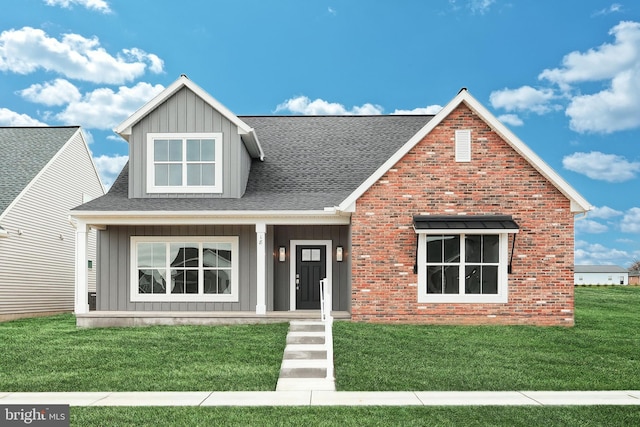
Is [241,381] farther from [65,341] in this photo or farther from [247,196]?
[247,196]

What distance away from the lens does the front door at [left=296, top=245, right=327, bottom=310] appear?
632 inches

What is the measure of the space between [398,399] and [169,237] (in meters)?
9.46

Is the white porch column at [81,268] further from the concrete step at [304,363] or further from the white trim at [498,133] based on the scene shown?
the concrete step at [304,363]

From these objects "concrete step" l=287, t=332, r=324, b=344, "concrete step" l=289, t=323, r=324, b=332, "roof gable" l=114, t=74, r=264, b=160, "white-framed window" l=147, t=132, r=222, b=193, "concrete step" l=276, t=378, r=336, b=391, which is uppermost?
"roof gable" l=114, t=74, r=264, b=160

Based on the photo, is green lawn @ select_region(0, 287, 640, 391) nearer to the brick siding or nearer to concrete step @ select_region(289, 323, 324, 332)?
concrete step @ select_region(289, 323, 324, 332)

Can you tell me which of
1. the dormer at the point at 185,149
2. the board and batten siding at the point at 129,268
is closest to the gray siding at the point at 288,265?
the board and batten siding at the point at 129,268

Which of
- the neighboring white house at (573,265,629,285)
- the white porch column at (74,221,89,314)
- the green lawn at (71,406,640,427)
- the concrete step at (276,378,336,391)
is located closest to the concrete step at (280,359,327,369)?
the concrete step at (276,378,336,391)

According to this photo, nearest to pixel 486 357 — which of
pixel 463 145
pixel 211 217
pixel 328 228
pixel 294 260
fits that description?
pixel 463 145

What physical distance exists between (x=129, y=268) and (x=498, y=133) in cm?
1045

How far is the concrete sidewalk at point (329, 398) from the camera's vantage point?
7820 mm

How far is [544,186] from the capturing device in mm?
13805

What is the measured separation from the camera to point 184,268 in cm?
1553

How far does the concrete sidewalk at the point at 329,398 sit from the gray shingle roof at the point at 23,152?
1215 centimetres

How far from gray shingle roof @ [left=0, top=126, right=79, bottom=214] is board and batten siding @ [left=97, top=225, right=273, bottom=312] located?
5162 mm
